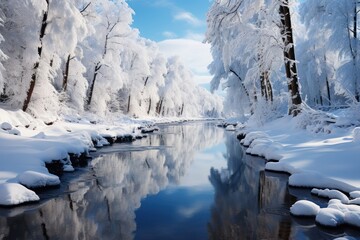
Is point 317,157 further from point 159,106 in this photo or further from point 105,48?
point 159,106

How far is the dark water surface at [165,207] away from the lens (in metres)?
5.77

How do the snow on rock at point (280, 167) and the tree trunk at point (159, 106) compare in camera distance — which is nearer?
the snow on rock at point (280, 167)

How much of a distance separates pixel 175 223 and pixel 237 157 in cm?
816

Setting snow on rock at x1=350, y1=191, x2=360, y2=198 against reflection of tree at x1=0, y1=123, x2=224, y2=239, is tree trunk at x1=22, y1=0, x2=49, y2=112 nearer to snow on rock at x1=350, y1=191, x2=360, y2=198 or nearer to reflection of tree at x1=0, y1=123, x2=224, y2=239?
reflection of tree at x1=0, y1=123, x2=224, y2=239

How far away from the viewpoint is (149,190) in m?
9.02

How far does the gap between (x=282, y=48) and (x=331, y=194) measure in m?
10.5

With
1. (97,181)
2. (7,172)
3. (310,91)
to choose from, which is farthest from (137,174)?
(310,91)

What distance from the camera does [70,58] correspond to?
24.5m

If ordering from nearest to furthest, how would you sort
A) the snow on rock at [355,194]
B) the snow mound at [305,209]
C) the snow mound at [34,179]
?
the snow mound at [305,209], the snow on rock at [355,194], the snow mound at [34,179]

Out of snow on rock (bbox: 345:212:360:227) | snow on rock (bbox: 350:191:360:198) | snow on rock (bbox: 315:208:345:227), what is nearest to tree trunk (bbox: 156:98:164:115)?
snow on rock (bbox: 350:191:360:198)

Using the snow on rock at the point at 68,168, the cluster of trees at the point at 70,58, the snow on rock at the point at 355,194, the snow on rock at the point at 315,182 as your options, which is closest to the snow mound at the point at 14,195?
the snow on rock at the point at 68,168

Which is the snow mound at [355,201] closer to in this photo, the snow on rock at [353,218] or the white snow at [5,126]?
the snow on rock at [353,218]

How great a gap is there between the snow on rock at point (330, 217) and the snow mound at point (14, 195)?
227 inches

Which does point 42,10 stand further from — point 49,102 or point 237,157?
point 237,157
